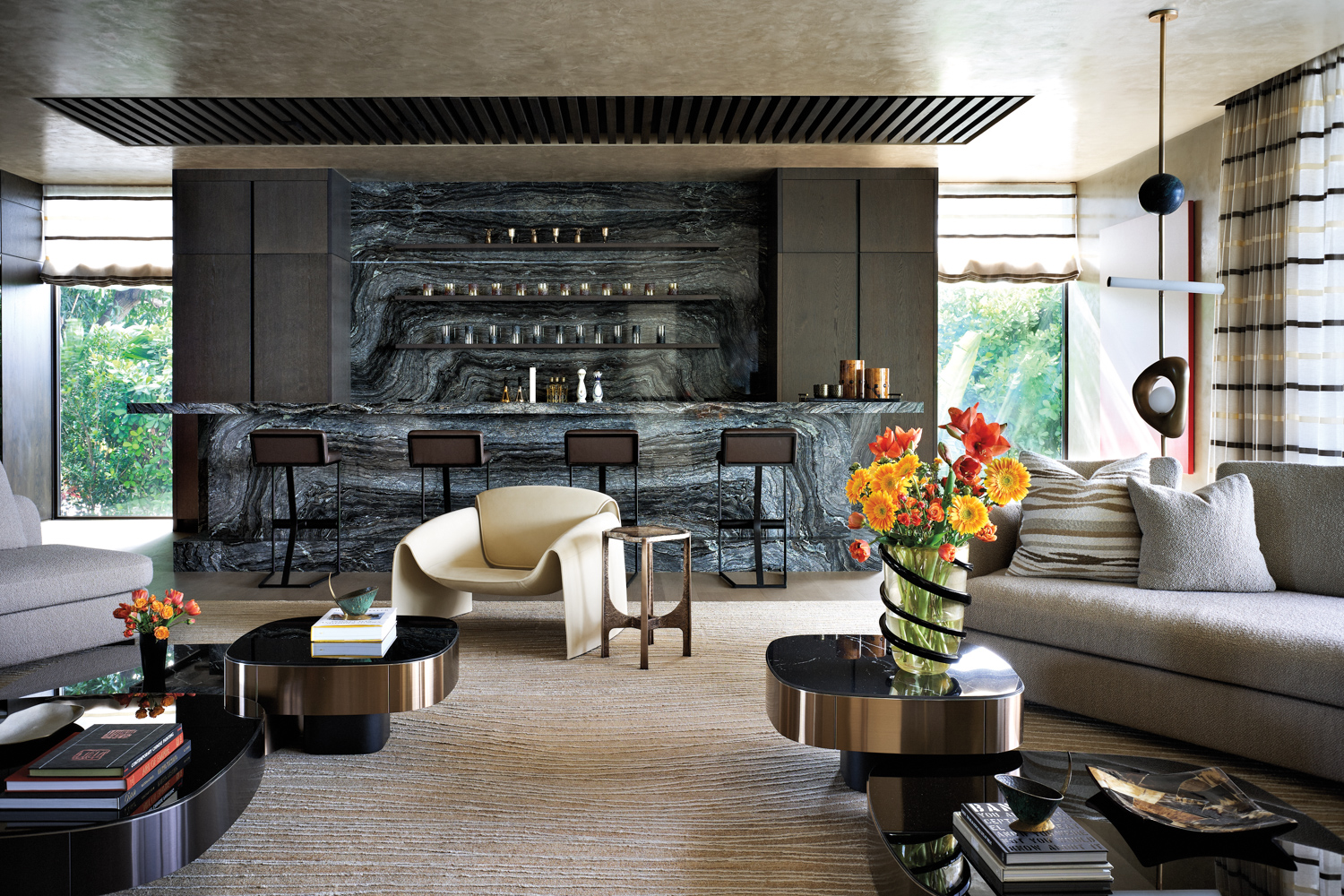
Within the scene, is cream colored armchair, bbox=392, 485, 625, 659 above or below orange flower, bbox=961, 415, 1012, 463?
below

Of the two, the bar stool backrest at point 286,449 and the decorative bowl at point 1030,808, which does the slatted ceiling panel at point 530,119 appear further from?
the decorative bowl at point 1030,808

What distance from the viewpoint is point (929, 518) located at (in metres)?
2.19

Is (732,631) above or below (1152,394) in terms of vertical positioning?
below

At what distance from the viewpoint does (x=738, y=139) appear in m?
6.19

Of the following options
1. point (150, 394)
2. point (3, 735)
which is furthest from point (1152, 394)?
point (150, 394)

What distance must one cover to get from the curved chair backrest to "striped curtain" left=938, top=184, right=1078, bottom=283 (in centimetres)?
491

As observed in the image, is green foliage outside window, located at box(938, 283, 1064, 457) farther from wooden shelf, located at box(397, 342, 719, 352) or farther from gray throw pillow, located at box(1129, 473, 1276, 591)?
gray throw pillow, located at box(1129, 473, 1276, 591)

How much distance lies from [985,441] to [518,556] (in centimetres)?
259

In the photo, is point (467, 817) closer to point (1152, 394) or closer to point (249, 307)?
point (1152, 394)

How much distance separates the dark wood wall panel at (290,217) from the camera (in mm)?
6773

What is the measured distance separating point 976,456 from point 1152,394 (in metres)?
1.66

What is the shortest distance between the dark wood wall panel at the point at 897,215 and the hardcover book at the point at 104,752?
6.09m

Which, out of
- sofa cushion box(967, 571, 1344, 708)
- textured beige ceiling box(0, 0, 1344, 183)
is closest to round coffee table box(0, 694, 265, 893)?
sofa cushion box(967, 571, 1344, 708)

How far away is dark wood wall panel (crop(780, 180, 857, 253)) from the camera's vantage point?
682 cm
